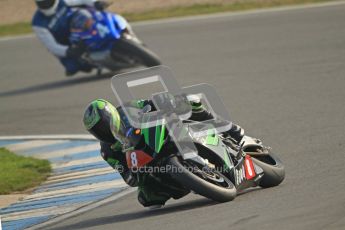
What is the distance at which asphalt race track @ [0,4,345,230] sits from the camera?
25.7ft

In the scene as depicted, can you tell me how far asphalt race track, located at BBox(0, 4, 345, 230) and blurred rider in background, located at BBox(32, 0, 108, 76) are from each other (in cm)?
37

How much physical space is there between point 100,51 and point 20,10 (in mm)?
9644

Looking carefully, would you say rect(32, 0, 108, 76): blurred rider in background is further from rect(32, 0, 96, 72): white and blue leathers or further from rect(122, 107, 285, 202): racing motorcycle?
rect(122, 107, 285, 202): racing motorcycle

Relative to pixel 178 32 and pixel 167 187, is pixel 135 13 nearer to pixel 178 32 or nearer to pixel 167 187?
pixel 178 32

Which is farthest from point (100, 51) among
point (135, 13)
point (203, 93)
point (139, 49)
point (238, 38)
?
point (203, 93)

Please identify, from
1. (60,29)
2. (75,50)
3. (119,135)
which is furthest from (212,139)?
(60,29)

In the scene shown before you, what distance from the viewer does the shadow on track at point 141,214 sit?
8.42m

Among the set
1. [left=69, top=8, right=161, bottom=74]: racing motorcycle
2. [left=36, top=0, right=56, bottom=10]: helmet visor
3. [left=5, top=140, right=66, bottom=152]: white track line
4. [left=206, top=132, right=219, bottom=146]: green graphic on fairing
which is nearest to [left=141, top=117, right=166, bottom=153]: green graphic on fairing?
[left=206, top=132, right=219, bottom=146]: green graphic on fairing

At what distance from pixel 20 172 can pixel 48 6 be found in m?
7.31

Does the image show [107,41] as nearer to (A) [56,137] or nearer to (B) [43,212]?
(A) [56,137]

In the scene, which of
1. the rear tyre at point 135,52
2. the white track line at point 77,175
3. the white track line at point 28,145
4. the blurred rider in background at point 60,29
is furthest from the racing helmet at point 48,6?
the white track line at point 77,175

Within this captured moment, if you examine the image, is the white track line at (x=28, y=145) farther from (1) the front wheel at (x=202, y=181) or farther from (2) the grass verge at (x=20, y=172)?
(1) the front wheel at (x=202, y=181)

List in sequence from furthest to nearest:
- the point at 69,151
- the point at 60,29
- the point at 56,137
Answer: the point at 60,29
the point at 56,137
the point at 69,151

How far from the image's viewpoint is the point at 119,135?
813 centimetres
